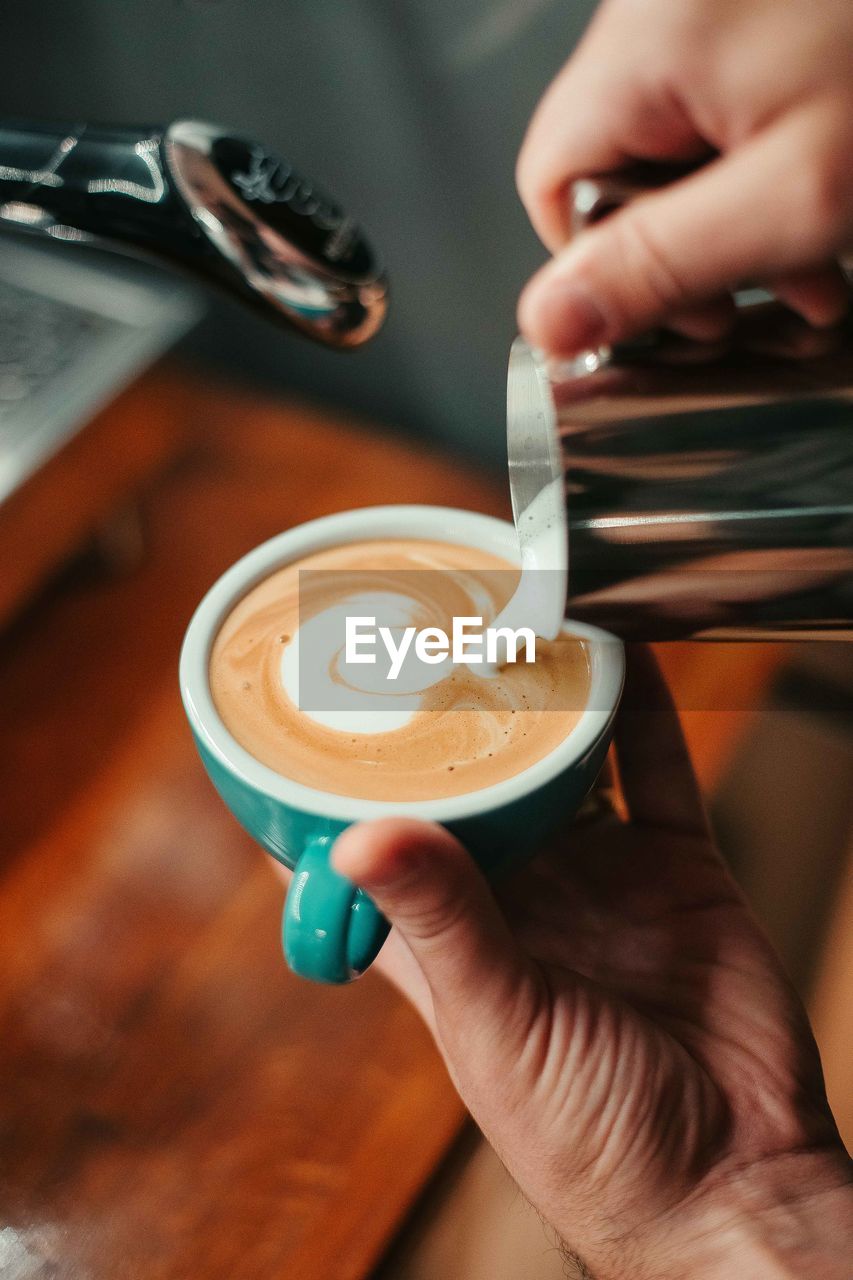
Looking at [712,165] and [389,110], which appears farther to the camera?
[389,110]

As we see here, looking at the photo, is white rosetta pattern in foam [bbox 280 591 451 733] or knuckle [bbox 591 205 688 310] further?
white rosetta pattern in foam [bbox 280 591 451 733]

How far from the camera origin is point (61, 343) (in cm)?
83

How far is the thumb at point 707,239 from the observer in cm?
38

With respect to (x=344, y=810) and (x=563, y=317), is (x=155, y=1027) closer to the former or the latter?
(x=344, y=810)

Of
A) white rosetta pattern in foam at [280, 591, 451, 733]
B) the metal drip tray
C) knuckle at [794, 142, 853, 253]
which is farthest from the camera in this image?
the metal drip tray

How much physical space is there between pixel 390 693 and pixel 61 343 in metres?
0.49

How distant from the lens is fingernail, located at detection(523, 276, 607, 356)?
39 centimetres

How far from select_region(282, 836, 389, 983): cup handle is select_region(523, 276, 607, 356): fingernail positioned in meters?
0.20

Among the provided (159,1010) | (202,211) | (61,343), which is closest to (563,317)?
(202,211)

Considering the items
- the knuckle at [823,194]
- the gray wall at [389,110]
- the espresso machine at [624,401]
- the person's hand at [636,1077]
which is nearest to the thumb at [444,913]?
the person's hand at [636,1077]

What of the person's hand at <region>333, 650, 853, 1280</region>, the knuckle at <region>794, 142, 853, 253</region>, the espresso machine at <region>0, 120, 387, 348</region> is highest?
the espresso machine at <region>0, 120, 387, 348</region>

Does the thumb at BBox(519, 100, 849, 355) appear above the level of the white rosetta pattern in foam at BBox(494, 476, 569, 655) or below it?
above

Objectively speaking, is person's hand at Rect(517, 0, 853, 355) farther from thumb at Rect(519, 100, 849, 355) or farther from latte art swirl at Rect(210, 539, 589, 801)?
latte art swirl at Rect(210, 539, 589, 801)

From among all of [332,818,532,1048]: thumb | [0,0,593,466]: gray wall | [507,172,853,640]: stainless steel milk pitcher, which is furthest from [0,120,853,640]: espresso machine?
[0,0,593,466]: gray wall
